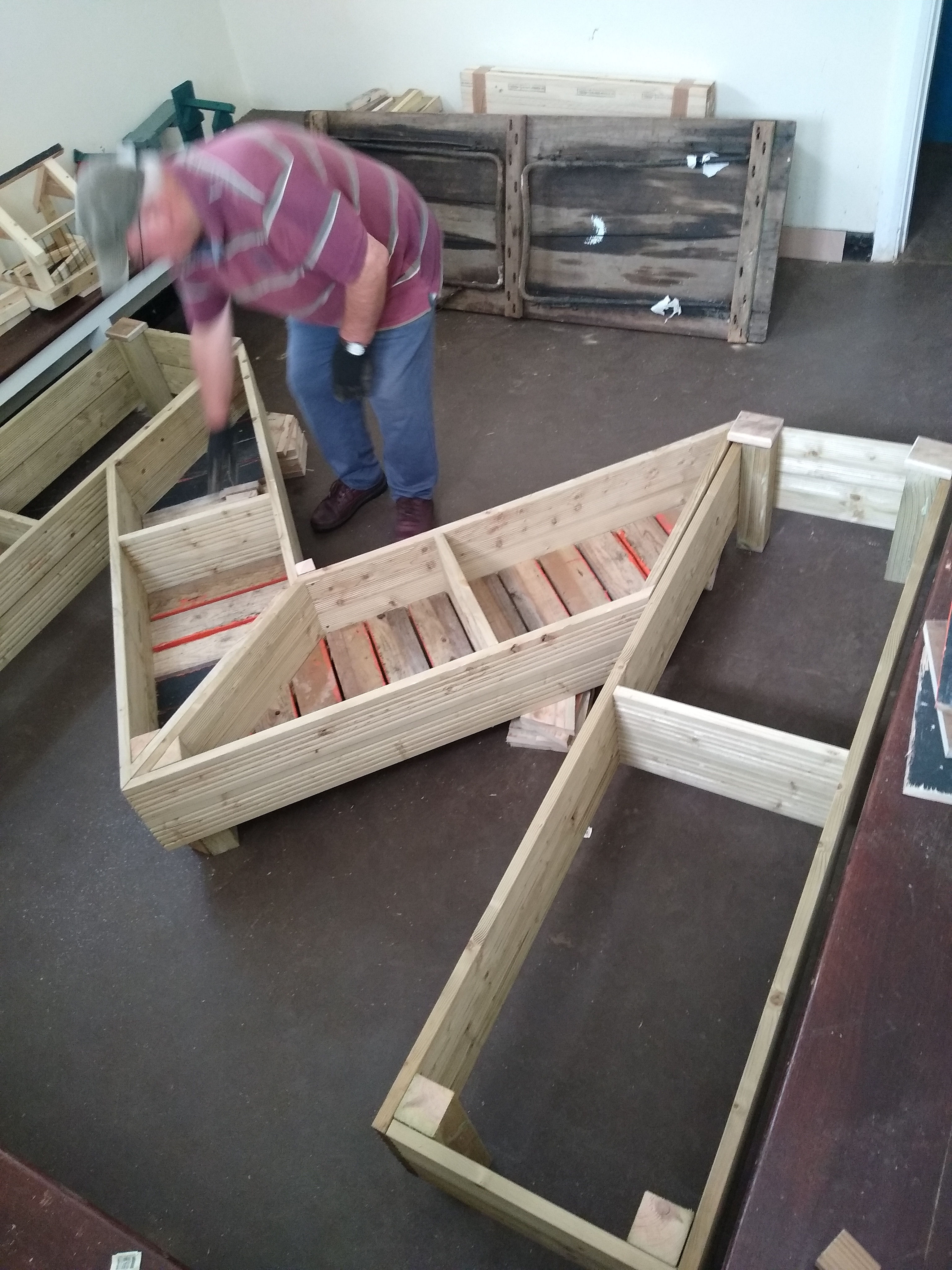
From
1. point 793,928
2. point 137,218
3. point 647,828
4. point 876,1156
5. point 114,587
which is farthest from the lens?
point 114,587

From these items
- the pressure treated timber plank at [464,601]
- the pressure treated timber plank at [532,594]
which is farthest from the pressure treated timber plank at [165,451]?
the pressure treated timber plank at [532,594]

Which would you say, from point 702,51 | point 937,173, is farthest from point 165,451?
point 937,173

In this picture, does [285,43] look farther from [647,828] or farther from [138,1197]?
[138,1197]

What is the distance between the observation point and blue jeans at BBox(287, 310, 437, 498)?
2264 mm

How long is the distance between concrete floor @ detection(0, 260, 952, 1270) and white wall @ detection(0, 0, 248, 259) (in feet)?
7.41

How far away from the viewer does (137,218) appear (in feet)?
5.41

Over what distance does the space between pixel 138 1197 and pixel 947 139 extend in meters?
5.32

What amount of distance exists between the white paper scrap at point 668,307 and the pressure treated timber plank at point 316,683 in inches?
85.7

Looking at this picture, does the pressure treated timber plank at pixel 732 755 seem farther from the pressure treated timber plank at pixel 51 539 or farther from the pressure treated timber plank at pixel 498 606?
the pressure treated timber plank at pixel 51 539

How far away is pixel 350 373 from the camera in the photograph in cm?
219

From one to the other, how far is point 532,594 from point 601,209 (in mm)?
1969

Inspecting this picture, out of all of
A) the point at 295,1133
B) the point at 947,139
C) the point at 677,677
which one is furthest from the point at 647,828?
the point at 947,139

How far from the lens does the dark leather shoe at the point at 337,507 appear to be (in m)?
2.87

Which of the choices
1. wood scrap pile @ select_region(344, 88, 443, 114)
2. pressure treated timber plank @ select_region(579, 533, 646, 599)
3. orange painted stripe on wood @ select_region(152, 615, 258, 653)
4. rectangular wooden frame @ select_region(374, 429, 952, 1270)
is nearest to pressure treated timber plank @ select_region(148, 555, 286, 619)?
orange painted stripe on wood @ select_region(152, 615, 258, 653)
